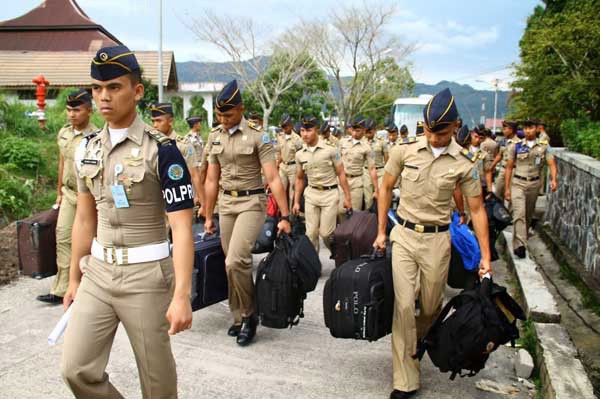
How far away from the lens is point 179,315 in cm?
256

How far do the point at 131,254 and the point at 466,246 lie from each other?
155 inches

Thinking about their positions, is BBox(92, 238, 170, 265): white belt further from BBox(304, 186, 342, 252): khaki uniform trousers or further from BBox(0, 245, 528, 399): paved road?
BBox(304, 186, 342, 252): khaki uniform trousers

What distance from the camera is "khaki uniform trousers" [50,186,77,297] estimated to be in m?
5.76

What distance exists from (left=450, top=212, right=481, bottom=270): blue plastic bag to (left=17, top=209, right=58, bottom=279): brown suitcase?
160 inches

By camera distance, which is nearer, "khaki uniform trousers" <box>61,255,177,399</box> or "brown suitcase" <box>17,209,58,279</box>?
"khaki uniform trousers" <box>61,255,177,399</box>

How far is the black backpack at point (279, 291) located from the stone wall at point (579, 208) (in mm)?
3965

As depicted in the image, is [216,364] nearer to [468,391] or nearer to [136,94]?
[468,391]

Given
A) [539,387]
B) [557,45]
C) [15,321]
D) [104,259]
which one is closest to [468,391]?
[539,387]

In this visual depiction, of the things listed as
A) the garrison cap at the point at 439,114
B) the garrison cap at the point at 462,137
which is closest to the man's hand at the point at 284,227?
the garrison cap at the point at 439,114

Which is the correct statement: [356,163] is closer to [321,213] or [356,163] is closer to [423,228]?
[321,213]

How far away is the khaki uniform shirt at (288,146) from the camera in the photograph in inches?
467

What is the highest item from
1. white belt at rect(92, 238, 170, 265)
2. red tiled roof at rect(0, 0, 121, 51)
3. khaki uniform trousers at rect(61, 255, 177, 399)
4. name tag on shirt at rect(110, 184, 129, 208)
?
red tiled roof at rect(0, 0, 121, 51)

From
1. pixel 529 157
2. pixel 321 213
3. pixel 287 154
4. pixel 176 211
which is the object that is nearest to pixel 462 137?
pixel 529 157

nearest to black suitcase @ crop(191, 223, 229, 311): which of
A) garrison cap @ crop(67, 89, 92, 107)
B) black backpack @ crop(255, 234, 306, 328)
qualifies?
black backpack @ crop(255, 234, 306, 328)
